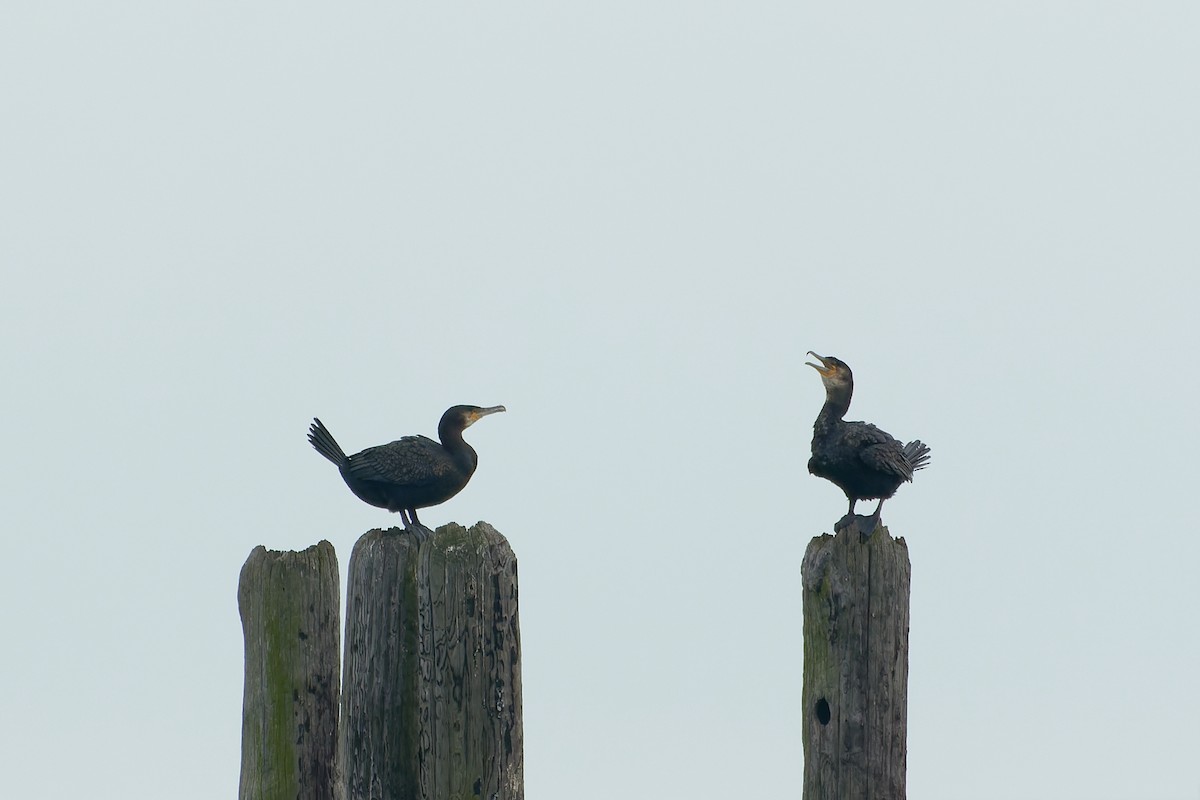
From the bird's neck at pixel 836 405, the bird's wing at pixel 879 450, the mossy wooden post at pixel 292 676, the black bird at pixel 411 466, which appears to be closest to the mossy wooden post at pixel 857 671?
the bird's wing at pixel 879 450

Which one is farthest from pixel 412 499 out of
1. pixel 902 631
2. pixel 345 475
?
pixel 902 631

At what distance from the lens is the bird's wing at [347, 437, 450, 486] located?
8.62 m

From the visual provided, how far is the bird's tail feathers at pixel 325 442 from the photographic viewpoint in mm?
8891

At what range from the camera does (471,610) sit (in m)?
7.15

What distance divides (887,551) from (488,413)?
2968mm

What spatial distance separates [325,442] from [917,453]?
3.25 meters

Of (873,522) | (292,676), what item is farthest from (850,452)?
(292,676)

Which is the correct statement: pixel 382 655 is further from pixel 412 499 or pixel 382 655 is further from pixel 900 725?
pixel 900 725

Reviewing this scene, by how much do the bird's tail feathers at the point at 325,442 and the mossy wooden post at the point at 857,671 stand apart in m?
3.16

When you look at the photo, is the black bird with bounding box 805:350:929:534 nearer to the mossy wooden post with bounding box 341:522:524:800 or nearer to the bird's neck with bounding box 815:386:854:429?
the bird's neck with bounding box 815:386:854:429

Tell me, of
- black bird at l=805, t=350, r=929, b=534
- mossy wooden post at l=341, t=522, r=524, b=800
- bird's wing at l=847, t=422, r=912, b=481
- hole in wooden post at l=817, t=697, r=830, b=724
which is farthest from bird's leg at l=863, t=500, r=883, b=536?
mossy wooden post at l=341, t=522, r=524, b=800

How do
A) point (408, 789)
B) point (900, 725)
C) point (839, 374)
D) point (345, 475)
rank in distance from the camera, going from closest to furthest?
point (900, 725)
point (408, 789)
point (839, 374)
point (345, 475)

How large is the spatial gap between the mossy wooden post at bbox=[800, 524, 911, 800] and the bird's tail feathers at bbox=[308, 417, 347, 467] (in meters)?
3.16

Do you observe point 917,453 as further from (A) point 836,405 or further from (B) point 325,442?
(B) point 325,442
